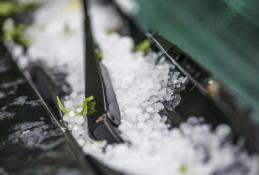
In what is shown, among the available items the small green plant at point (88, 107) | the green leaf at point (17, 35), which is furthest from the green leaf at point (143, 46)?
the green leaf at point (17, 35)

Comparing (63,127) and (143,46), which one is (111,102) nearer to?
(63,127)

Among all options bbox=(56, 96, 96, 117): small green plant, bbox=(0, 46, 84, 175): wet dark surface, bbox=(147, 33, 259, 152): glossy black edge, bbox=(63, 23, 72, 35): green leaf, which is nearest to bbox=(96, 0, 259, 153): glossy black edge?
bbox=(147, 33, 259, 152): glossy black edge

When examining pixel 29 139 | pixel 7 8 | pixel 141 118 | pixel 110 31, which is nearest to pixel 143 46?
pixel 110 31

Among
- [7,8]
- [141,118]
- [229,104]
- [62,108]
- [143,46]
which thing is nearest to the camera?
[229,104]

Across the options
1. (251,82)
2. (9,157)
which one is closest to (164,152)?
(251,82)

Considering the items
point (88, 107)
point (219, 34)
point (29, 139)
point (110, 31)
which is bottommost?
point (29, 139)

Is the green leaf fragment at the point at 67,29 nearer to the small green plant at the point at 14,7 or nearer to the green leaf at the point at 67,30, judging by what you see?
the green leaf at the point at 67,30
